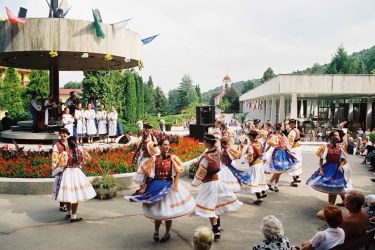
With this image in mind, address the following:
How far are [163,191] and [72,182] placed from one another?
7.68ft

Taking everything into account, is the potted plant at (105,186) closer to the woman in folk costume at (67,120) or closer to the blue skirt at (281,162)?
the blue skirt at (281,162)

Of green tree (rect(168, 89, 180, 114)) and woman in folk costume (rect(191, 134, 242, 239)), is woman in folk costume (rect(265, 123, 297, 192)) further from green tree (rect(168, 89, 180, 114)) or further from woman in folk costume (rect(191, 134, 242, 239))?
green tree (rect(168, 89, 180, 114))

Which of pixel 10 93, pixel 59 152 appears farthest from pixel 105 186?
pixel 10 93

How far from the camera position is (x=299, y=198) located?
9.77 meters

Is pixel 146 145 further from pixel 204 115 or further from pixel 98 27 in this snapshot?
pixel 204 115

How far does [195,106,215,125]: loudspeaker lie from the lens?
21766mm

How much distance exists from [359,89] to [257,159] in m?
22.7

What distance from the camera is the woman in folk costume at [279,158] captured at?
10438 millimetres

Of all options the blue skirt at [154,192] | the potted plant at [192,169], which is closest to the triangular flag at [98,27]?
the potted plant at [192,169]

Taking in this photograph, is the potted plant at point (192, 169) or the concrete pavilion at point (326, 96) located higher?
the concrete pavilion at point (326, 96)

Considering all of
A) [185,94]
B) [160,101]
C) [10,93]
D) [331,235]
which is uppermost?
[185,94]

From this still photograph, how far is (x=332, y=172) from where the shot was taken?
322 inches

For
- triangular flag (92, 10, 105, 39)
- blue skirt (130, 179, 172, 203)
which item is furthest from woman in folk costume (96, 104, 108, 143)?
blue skirt (130, 179, 172, 203)

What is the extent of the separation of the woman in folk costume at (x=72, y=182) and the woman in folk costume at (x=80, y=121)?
25.6 feet
